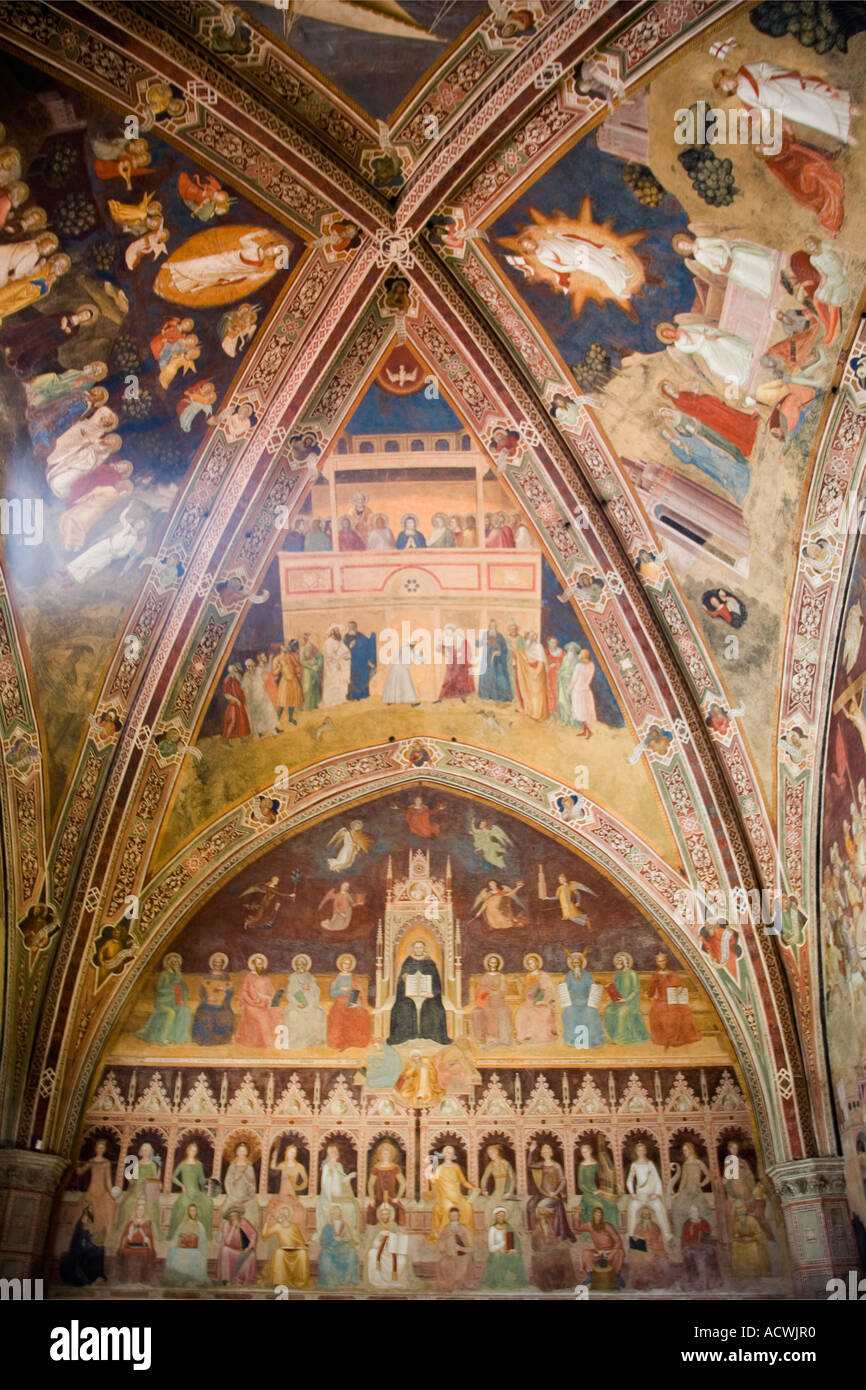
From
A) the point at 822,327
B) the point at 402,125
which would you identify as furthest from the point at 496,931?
the point at 402,125

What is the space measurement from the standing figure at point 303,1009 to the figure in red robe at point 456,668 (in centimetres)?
324

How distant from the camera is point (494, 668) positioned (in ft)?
45.4

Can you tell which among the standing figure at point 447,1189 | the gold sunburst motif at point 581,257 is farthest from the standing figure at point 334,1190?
the gold sunburst motif at point 581,257

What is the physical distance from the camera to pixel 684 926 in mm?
13859

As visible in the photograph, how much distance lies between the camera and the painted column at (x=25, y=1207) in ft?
39.5

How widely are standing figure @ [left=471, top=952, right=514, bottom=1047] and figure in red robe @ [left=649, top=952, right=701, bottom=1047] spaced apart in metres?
1.51

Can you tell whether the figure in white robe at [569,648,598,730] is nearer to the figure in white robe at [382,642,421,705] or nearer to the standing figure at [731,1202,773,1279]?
the figure in white robe at [382,642,421,705]

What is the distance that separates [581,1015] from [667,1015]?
2.96 feet

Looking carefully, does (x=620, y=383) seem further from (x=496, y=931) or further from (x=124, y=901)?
(x=124, y=901)

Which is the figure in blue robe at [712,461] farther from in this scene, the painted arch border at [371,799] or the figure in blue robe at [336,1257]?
the figure in blue robe at [336,1257]

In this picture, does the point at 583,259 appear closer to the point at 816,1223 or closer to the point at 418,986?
the point at 418,986

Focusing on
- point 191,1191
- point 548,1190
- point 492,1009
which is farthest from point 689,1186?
point 191,1191
